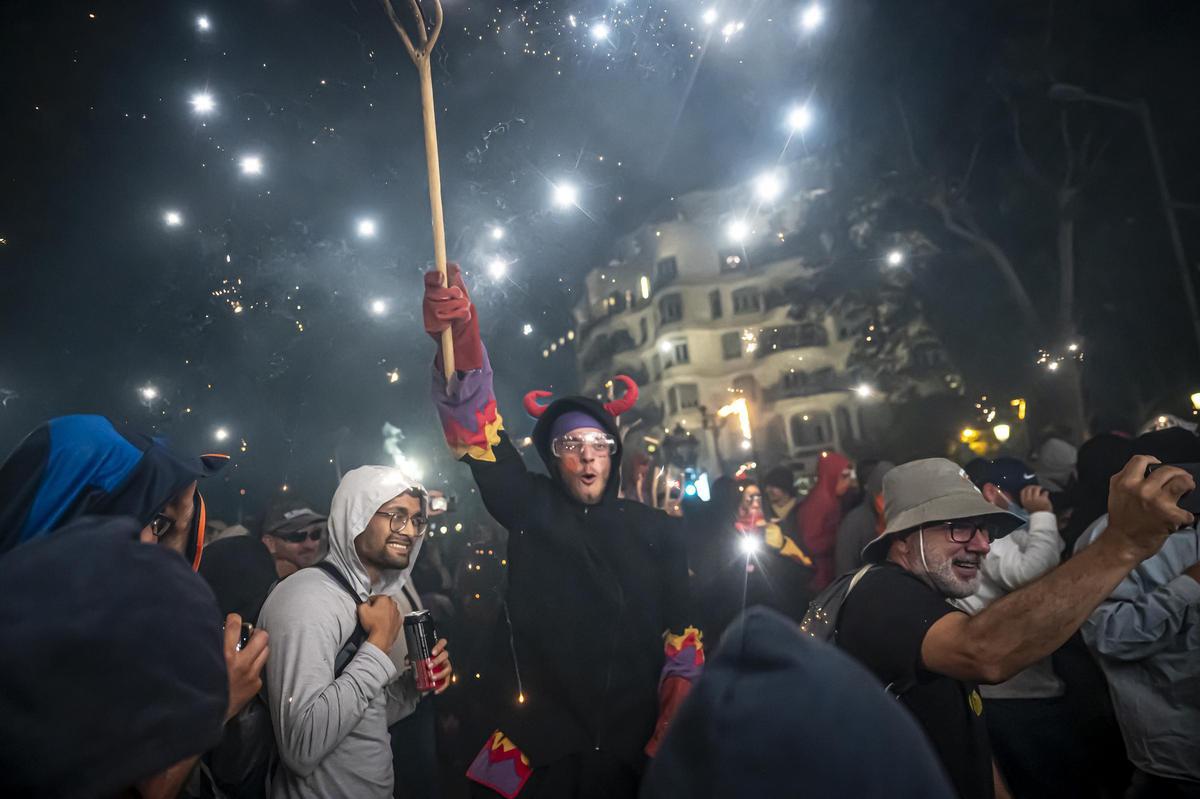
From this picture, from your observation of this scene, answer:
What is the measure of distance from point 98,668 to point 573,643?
87.8 inches

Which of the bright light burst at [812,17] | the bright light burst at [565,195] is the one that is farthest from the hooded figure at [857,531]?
the bright light burst at [565,195]

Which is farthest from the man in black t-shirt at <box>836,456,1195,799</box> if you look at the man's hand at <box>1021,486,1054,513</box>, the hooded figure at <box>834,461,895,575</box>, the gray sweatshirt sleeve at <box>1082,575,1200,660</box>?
the hooded figure at <box>834,461,895,575</box>

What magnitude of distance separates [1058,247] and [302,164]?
70.6 feet

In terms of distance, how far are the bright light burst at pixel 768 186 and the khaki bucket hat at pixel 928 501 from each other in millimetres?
46962

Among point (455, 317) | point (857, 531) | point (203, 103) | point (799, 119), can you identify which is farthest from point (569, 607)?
point (799, 119)

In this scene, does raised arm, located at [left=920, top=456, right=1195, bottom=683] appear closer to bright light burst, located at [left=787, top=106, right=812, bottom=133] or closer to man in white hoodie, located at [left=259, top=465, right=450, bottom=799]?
man in white hoodie, located at [left=259, top=465, right=450, bottom=799]

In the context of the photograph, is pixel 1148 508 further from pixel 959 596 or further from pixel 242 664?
pixel 242 664

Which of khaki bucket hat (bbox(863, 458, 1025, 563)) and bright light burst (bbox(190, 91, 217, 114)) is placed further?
bright light burst (bbox(190, 91, 217, 114))

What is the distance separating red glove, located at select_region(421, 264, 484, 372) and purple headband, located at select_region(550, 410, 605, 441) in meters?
0.57

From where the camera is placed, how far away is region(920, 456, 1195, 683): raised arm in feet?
6.48

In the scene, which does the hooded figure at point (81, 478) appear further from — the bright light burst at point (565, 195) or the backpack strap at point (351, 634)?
the bright light burst at point (565, 195)

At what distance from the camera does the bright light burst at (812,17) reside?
21.5 meters

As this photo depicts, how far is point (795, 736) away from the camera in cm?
89

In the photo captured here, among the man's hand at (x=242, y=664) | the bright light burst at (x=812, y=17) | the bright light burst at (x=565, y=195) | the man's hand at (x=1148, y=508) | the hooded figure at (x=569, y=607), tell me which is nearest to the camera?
the man's hand at (x=1148, y=508)
